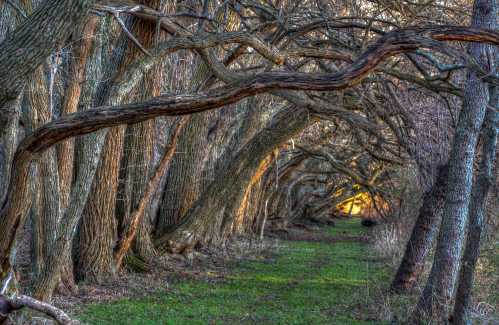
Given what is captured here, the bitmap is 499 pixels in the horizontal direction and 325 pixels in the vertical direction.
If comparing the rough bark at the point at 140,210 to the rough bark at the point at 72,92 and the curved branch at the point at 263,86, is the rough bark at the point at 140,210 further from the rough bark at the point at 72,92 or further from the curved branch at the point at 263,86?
the curved branch at the point at 263,86

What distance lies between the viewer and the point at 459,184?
11.5 metres

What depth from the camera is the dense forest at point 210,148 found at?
7234 mm

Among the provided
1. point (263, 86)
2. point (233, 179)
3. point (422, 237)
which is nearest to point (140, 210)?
point (233, 179)

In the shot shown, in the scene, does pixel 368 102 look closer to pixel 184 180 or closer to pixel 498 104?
pixel 498 104

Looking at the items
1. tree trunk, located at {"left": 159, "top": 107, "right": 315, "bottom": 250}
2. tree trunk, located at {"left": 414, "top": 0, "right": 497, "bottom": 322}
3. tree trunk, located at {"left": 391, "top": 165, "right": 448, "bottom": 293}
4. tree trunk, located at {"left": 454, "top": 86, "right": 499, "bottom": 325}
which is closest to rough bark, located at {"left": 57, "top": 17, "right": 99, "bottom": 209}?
tree trunk, located at {"left": 414, "top": 0, "right": 497, "bottom": 322}

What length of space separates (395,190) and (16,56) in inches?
710

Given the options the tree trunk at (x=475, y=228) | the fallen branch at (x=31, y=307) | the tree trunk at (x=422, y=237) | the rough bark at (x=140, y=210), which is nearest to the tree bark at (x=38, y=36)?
the fallen branch at (x=31, y=307)

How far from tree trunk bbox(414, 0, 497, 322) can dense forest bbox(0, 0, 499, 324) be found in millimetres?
25

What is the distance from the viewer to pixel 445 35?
23.3 feet

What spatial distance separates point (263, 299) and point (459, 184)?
563 centimetres

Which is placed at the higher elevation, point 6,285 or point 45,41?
point 45,41

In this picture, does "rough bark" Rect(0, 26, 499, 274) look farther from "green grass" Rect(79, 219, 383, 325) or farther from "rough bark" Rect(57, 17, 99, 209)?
"rough bark" Rect(57, 17, 99, 209)

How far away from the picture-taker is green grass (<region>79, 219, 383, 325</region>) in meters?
12.6

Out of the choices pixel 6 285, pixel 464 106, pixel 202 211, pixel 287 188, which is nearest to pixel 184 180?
pixel 202 211
